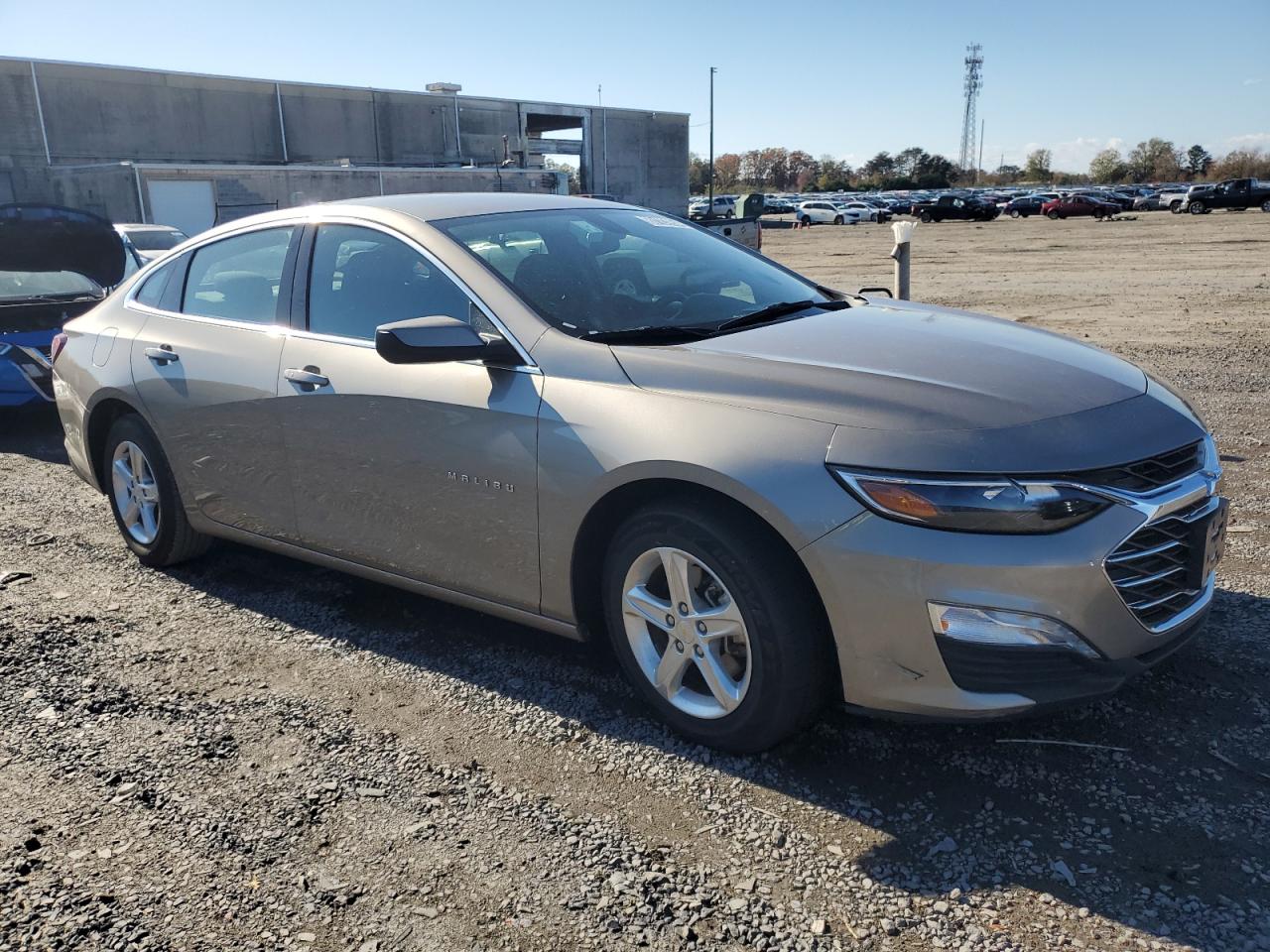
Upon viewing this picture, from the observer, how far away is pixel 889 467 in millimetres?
2707

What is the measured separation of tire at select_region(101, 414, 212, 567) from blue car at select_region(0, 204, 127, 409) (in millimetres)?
3424

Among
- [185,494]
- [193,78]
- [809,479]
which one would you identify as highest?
[193,78]

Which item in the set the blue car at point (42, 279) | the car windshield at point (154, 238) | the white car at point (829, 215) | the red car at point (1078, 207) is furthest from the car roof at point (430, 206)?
the white car at point (829, 215)

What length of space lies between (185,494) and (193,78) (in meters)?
47.8

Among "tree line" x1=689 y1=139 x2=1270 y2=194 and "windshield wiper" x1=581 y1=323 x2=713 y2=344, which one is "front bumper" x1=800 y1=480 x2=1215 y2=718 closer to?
"windshield wiper" x1=581 y1=323 x2=713 y2=344

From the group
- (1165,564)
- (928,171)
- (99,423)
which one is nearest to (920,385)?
(1165,564)

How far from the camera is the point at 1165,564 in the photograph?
2852 mm

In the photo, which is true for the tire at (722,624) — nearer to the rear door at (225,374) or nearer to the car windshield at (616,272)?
the car windshield at (616,272)

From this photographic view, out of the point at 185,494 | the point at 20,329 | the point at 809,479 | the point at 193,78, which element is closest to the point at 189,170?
the point at 193,78

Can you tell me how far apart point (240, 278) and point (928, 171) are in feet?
425

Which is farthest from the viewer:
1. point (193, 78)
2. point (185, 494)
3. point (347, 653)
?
point (193, 78)

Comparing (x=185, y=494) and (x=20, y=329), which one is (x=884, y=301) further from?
(x=20, y=329)

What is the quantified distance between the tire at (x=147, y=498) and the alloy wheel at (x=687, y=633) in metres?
2.64

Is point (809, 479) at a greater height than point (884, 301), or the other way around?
point (884, 301)
